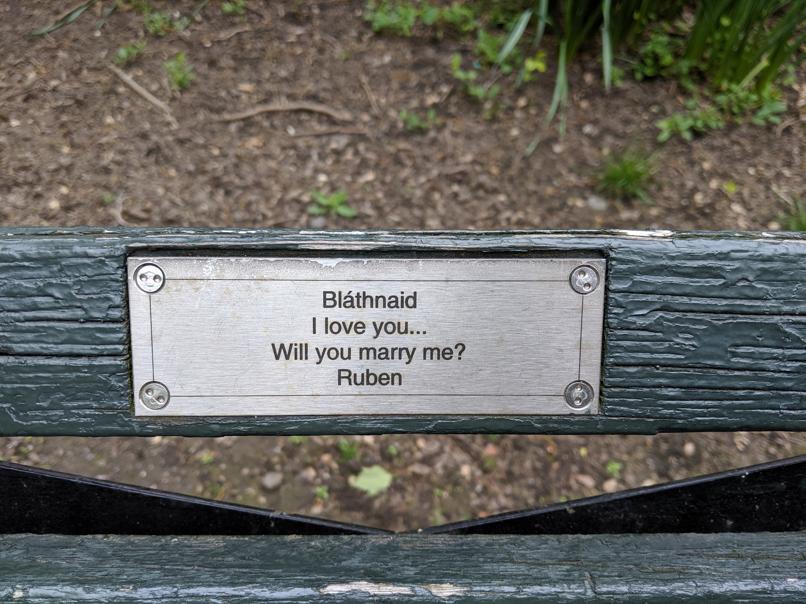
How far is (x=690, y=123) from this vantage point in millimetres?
3088

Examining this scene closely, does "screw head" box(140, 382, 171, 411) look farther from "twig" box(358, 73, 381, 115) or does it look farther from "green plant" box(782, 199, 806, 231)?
"green plant" box(782, 199, 806, 231)

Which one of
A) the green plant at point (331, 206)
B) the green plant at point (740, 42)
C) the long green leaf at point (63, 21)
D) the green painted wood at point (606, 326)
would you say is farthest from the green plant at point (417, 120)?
the green painted wood at point (606, 326)

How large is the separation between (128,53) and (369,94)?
103cm

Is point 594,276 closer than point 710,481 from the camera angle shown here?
Yes

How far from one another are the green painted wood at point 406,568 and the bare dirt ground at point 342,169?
140 cm

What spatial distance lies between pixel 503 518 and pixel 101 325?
82 cm

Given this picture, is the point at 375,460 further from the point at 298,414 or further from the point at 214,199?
the point at 298,414

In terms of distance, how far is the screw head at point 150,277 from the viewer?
102 centimetres

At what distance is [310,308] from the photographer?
1028mm

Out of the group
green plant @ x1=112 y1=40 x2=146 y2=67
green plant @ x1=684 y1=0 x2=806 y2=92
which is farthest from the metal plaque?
green plant @ x1=112 y1=40 x2=146 y2=67

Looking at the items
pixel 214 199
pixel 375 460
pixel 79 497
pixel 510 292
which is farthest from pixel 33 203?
pixel 510 292

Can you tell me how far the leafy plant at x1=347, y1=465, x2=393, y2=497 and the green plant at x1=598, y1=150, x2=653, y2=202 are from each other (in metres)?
1.38

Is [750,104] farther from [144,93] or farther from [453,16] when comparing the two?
[144,93]

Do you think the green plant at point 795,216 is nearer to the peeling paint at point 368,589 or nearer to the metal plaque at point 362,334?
the metal plaque at point 362,334
